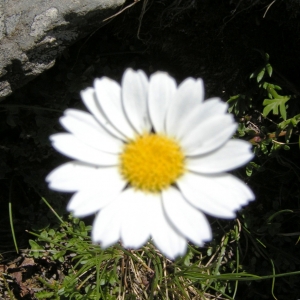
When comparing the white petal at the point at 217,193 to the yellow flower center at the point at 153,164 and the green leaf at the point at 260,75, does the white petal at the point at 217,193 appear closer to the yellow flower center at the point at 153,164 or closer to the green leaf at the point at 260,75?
the yellow flower center at the point at 153,164

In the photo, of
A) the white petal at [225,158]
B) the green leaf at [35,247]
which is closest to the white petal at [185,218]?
the white petal at [225,158]

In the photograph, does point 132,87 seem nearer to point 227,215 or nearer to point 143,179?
point 143,179

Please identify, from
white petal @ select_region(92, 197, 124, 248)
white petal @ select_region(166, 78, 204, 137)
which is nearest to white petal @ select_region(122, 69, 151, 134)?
white petal @ select_region(166, 78, 204, 137)

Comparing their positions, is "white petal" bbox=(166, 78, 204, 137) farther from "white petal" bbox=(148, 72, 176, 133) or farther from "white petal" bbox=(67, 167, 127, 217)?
"white petal" bbox=(67, 167, 127, 217)

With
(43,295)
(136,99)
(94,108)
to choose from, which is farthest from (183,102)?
(43,295)

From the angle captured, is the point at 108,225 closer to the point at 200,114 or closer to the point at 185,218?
the point at 185,218

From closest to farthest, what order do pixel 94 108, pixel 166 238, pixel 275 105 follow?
1. pixel 166 238
2. pixel 94 108
3. pixel 275 105
